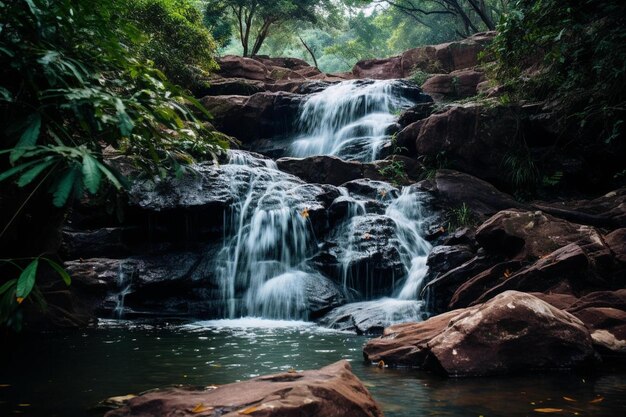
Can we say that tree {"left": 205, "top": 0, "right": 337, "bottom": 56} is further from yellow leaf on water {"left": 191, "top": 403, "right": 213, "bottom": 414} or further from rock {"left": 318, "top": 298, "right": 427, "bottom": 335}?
yellow leaf on water {"left": 191, "top": 403, "right": 213, "bottom": 414}

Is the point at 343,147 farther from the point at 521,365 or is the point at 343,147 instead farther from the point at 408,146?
the point at 521,365

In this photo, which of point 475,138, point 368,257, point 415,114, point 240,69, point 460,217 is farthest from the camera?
point 240,69

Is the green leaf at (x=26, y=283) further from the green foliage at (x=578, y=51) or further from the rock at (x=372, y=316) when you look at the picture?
the green foliage at (x=578, y=51)

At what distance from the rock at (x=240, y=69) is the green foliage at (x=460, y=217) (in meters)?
14.0

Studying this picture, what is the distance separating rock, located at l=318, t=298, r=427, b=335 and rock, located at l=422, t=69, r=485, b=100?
1259 cm

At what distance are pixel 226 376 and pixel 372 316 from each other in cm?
381

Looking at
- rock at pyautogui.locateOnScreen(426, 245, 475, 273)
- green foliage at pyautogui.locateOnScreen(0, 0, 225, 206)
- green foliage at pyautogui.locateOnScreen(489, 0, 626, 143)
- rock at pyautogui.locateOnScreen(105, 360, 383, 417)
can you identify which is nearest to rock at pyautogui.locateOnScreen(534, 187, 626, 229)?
green foliage at pyautogui.locateOnScreen(489, 0, 626, 143)

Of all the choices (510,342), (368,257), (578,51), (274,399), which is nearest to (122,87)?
(274,399)

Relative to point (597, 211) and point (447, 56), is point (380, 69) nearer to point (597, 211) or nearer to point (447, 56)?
point (447, 56)

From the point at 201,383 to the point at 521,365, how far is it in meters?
2.99

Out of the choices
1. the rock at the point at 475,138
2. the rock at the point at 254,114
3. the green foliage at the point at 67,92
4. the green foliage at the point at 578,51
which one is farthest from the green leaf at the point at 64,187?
the rock at the point at 254,114

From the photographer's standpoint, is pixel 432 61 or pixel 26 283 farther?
pixel 432 61

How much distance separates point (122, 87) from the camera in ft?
14.4

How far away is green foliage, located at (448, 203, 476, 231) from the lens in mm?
11445
